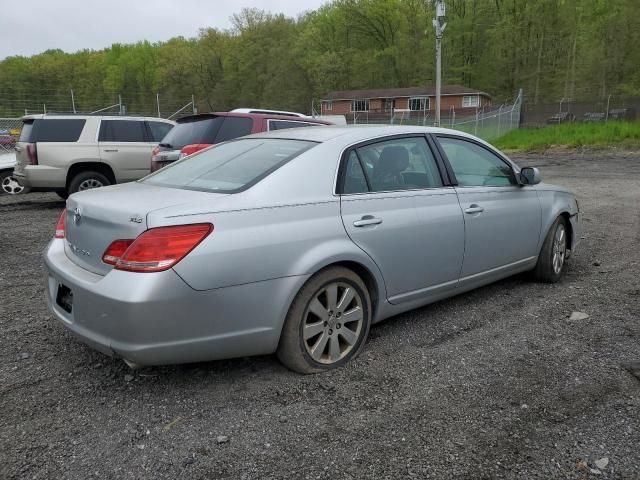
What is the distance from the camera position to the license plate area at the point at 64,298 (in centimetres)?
303

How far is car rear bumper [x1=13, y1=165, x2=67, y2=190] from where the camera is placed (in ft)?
30.6

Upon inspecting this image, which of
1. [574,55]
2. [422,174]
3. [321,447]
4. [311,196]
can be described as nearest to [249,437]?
[321,447]

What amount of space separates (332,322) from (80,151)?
801 cm

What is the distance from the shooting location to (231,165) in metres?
3.55

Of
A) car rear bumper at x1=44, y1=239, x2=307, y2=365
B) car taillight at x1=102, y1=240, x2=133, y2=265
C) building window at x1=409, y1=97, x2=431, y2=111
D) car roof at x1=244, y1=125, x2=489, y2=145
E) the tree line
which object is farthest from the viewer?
building window at x1=409, y1=97, x2=431, y2=111

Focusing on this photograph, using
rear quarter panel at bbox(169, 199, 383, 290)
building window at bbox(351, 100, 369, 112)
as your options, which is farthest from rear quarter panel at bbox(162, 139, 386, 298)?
building window at bbox(351, 100, 369, 112)

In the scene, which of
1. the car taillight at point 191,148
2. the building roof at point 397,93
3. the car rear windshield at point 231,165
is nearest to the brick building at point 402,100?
the building roof at point 397,93

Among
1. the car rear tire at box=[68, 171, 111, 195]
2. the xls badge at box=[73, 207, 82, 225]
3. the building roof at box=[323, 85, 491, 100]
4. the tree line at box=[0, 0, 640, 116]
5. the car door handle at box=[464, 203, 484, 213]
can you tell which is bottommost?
the car rear tire at box=[68, 171, 111, 195]

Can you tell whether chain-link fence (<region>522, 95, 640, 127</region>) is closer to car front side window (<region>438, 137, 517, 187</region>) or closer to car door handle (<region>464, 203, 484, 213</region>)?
car front side window (<region>438, 137, 517, 187</region>)

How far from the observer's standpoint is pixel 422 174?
3973mm

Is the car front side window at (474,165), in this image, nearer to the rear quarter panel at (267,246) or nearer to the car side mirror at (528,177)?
the car side mirror at (528,177)

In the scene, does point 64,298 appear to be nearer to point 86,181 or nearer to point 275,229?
point 275,229

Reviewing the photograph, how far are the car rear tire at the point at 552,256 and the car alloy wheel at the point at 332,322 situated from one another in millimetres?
2393

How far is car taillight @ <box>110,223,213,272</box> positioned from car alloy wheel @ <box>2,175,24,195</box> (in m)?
10.2
